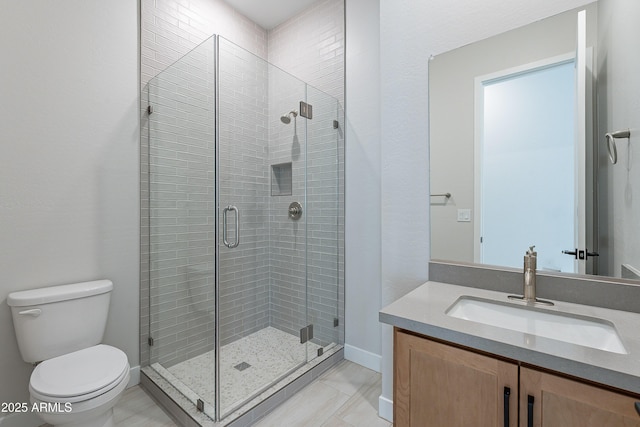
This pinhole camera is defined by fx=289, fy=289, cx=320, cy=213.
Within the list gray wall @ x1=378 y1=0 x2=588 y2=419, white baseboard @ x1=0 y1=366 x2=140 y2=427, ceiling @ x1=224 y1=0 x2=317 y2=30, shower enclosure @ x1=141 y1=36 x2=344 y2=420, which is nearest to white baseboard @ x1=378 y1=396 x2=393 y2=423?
gray wall @ x1=378 y1=0 x2=588 y2=419

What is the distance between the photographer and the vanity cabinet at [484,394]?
74 centimetres

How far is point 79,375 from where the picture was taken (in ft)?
4.43

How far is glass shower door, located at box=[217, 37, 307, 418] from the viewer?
1.85 metres

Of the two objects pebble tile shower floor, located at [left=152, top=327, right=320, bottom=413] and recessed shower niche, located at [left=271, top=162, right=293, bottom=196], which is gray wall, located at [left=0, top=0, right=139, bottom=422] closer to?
pebble tile shower floor, located at [left=152, top=327, right=320, bottom=413]

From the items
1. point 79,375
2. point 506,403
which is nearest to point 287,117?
point 79,375

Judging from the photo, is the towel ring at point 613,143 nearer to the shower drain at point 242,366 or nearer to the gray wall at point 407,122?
the gray wall at point 407,122

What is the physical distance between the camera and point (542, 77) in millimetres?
1286

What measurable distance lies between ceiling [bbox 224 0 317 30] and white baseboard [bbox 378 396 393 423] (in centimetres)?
308

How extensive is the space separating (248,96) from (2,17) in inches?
51.5

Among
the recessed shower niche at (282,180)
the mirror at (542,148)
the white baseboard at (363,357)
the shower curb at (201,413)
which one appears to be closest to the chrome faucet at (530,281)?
the mirror at (542,148)

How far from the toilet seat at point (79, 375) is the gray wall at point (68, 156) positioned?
0.43 meters

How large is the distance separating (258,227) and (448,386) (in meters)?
1.62

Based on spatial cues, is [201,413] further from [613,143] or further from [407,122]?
[613,143]

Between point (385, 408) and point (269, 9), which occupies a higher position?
point (269, 9)
